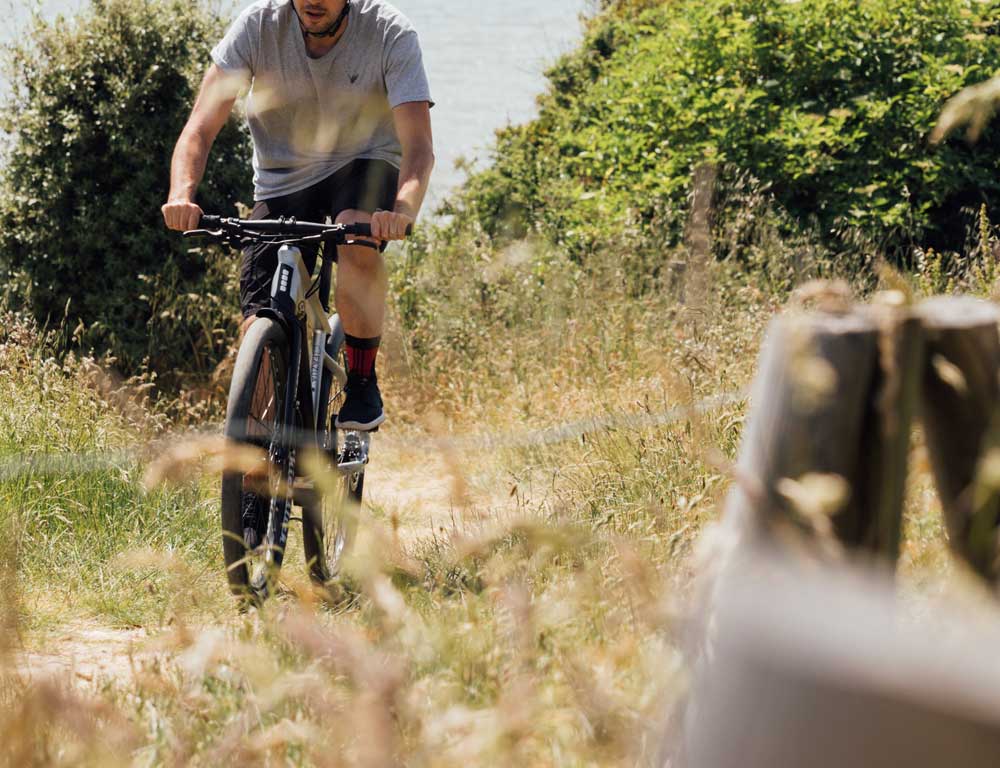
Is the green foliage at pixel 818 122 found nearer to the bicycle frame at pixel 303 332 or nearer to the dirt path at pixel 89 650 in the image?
the bicycle frame at pixel 303 332

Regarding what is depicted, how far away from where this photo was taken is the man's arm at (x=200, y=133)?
3629 mm

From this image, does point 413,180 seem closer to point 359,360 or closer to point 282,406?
point 359,360

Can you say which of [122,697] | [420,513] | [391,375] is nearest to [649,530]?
[122,697]

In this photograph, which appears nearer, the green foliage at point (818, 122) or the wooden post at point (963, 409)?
the wooden post at point (963, 409)

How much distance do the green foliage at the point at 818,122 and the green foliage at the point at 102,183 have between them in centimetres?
288

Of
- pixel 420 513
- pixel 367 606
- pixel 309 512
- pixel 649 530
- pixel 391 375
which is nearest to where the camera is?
pixel 367 606

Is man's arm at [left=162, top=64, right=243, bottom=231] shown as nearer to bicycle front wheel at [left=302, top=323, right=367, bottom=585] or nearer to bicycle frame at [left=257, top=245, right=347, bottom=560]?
bicycle frame at [left=257, top=245, right=347, bottom=560]

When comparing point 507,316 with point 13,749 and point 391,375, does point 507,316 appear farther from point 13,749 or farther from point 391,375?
point 13,749

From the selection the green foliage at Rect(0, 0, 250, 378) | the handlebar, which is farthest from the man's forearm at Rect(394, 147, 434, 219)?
the green foliage at Rect(0, 0, 250, 378)

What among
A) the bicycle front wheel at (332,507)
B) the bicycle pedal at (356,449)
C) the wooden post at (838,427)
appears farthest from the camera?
the bicycle pedal at (356,449)

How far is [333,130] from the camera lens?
401cm

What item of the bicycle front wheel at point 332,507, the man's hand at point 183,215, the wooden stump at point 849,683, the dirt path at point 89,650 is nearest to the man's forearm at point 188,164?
the man's hand at point 183,215

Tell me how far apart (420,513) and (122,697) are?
3.00 metres

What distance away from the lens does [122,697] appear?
7.39 feet
